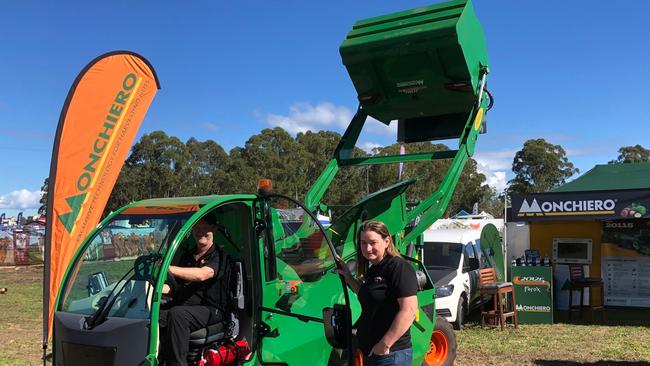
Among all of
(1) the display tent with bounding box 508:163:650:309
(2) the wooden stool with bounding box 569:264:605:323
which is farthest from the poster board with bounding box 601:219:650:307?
(2) the wooden stool with bounding box 569:264:605:323

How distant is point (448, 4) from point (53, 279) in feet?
18.7

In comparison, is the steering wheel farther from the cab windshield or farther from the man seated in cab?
the man seated in cab

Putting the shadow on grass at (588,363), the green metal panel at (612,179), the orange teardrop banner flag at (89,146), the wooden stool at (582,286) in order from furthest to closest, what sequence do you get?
the green metal panel at (612,179)
the wooden stool at (582,286)
the shadow on grass at (588,363)
the orange teardrop banner flag at (89,146)

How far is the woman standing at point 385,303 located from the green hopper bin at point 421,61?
320 centimetres

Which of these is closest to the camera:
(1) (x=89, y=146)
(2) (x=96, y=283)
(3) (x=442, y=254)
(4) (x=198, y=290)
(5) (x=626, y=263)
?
(2) (x=96, y=283)

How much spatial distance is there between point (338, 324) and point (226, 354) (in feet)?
3.25

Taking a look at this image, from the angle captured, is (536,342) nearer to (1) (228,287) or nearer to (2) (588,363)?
(2) (588,363)

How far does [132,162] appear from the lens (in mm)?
48000

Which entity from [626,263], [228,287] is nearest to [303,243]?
[228,287]

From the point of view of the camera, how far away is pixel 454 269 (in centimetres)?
1057

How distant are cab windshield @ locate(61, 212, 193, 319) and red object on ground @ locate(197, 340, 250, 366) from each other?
727mm

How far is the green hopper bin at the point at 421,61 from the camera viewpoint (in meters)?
6.04

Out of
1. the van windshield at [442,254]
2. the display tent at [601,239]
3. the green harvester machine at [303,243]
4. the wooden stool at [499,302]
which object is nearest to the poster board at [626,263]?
the display tent at [601,239]

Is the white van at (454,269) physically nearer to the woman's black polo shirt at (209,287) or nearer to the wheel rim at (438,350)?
the wheel rim at (438,350)
